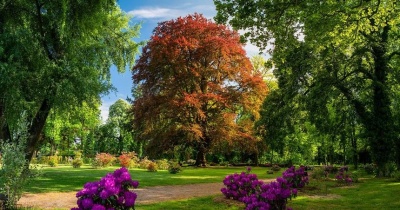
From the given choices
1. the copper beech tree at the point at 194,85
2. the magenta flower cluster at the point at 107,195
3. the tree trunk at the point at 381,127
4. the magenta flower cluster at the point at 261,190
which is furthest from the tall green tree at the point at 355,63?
the copper beech tree at the point at 194,85

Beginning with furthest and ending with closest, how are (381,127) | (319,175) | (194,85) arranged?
1. (194,85)
2. (319,175)
3. (381,127)

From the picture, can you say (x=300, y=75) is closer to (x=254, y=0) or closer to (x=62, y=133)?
(x=254, y=0)

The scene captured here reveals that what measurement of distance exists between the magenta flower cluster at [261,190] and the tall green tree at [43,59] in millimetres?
5394

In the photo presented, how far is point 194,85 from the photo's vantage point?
29359 millimetres

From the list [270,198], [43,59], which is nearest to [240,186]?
[270,198]

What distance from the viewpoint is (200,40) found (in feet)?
94.3

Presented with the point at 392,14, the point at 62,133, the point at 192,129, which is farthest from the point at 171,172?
the point at 62,133

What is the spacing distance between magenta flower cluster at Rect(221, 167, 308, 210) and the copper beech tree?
49.8 feet

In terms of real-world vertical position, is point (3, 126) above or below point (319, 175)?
above

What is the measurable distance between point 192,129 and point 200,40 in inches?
325

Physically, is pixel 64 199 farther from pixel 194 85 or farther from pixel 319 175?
pixel 194 85

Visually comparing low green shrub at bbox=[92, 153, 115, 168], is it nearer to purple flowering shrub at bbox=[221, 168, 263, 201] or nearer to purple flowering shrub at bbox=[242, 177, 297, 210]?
purple flowering shrub at bbox=[221, 168, 263, 201]

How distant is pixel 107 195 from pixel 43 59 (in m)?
7.23

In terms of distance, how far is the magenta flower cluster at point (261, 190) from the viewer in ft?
21.0
